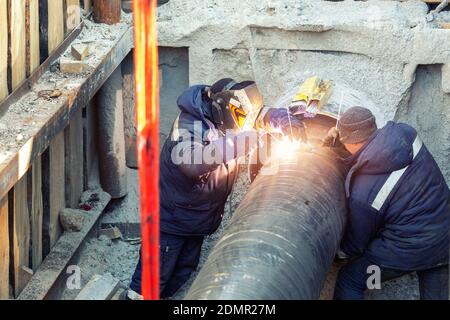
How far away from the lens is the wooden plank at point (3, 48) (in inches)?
220

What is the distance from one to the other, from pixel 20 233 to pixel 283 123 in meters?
1.86

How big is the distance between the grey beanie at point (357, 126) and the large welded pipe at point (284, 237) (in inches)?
8.0

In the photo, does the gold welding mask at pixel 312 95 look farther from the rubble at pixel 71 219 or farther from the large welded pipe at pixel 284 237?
the rubble at pixel 71 219

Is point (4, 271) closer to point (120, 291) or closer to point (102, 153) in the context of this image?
point (120, 291)

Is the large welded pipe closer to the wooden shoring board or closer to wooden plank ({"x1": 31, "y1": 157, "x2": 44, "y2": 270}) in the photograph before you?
wooden plank ({"x1": 31, "y1": 157, "x2": 44, "y2": 270})

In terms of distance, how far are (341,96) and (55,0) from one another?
7.28 feet

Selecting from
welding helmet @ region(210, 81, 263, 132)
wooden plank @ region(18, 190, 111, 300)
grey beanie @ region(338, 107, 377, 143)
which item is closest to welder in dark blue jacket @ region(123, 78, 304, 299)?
welding helmet @ region(210, 81, 263, 132)

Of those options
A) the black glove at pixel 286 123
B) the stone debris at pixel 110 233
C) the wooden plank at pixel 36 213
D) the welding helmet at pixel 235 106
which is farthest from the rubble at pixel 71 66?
the stone debris at pixel 110 233

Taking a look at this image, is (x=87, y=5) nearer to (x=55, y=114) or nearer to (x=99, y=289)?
(x=55, y=114)

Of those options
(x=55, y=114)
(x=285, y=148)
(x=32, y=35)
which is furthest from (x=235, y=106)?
(x=32, y=35)

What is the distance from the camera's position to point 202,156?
6.19 metres

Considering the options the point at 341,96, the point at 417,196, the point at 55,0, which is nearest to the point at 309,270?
the point at 417,196

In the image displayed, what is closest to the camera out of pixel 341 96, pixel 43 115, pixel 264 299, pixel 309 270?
pixel 264 299

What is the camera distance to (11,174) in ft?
17.0
